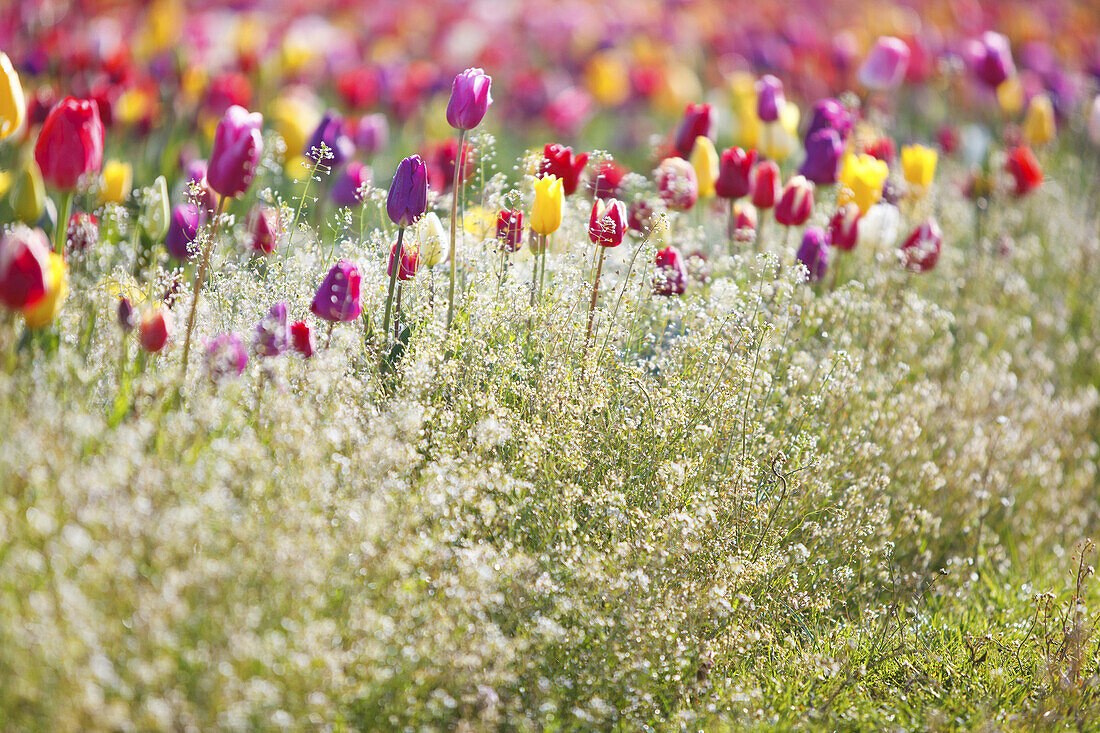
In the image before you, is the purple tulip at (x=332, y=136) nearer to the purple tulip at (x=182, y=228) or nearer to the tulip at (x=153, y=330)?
the purple tulip at (x=182, y=228)

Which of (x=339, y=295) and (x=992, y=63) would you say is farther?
(x=992, y=63)

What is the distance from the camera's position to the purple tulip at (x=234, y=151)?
7.22 feet

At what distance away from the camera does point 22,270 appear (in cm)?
171

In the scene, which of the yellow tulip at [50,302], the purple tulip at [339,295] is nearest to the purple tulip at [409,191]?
the purple tulip at [339,295]

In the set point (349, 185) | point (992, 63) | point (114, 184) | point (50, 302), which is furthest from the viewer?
point (992, 63)

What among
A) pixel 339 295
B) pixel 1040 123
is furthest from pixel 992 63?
pixel 339 295

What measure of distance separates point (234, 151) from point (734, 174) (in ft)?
5.22

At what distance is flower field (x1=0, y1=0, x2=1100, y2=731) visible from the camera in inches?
64.6

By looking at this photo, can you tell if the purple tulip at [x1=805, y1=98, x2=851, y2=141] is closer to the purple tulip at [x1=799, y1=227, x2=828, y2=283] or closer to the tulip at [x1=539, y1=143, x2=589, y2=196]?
the purple tulip at [x1=799, y1=227, x2=828, y2=283]

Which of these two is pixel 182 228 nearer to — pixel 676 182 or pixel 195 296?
pixel 195 296

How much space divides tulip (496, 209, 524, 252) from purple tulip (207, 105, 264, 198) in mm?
631

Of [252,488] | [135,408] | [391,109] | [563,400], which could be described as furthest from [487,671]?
[391,109]

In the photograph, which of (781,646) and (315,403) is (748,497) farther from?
(315,403)

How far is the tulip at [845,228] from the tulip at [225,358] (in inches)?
73.6
